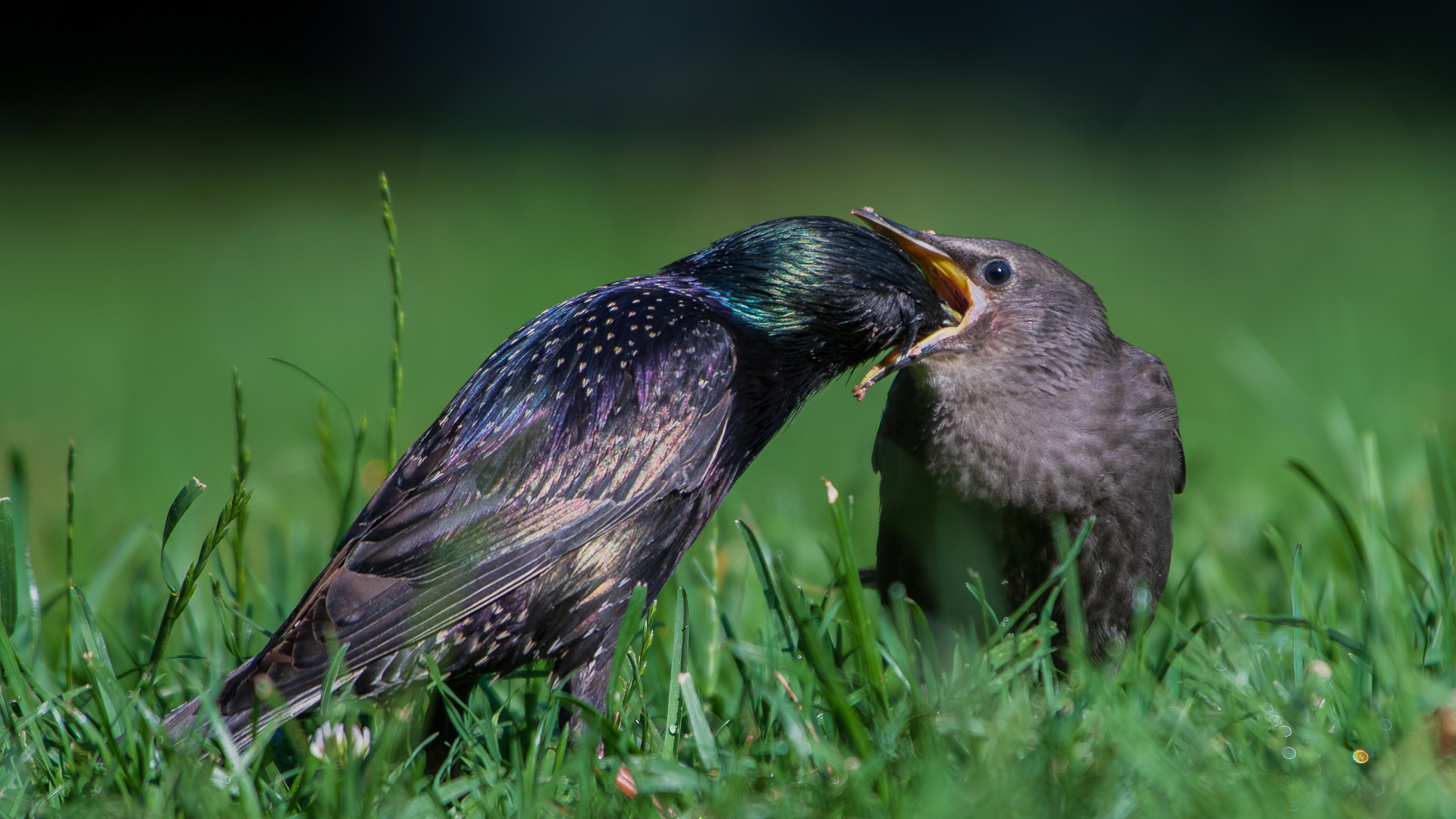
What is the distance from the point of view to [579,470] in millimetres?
2609

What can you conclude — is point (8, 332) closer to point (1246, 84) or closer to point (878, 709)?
point (878, 709)

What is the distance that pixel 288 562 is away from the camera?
3.59 m

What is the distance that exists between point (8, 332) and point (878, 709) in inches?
269

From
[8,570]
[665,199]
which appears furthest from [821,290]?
[665,199]

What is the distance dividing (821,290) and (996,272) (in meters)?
0.53

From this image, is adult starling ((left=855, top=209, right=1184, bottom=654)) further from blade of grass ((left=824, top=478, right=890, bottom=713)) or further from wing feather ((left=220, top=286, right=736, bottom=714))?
blade of grass ((left=824, top=478, right=890, bottom=713))

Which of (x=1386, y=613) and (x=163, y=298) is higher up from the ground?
(x=1386, y=613)

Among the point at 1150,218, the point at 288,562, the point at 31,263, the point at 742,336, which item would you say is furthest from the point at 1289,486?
the point at 31,263

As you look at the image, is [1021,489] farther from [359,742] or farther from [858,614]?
[359,742]

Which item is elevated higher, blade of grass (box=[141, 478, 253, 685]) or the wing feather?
the wing feather

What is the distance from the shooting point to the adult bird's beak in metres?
3.02

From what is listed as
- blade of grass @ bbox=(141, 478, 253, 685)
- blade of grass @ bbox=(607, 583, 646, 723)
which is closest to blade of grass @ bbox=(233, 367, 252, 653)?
blade of grass @ bbox=(141, 478, 253, 685)

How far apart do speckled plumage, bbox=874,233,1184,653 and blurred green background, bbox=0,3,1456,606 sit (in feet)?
2.52

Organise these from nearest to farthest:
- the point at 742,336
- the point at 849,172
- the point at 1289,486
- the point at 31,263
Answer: the point at 742,336 < the point at 1289,486 < the point at 31,263 < the point at 849,172
